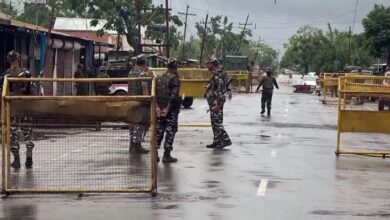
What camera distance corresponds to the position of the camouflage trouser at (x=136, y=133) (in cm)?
1220

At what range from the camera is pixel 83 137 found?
44.6 feet

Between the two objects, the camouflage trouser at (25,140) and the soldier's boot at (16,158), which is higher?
the camouflage trouser at (25,140)

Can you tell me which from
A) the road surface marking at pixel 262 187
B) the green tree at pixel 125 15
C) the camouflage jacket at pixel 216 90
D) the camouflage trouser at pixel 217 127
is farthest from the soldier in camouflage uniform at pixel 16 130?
the green tree at pixel 125 15

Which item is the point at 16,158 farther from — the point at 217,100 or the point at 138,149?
the point at 217,100

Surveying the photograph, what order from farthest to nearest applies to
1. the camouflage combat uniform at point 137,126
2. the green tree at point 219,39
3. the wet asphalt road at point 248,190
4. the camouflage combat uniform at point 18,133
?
the green tree at point 219,39 < the camouflage combat uniform at point 18,133 < the camouflage combat uniform at point 137,126 < the wet asphalt road at point 248,190

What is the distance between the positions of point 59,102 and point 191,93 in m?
13.6

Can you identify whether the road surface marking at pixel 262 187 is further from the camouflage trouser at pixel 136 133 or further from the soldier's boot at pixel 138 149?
the soldier's boot at pixel 138 149

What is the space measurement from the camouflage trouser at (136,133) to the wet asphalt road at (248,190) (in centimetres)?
70

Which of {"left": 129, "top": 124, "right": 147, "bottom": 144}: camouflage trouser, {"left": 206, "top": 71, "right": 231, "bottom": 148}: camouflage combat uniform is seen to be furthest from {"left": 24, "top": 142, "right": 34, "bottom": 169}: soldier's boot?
{"left": 206, "top": 71, "right": 231, "bottom": 148}: camouflage combat uniform

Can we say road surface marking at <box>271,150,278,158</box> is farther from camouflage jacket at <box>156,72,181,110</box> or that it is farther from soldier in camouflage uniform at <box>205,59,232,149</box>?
camouflage jacket at <box>156,72,181,110</box>

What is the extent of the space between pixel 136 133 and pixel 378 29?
48582 millimetres

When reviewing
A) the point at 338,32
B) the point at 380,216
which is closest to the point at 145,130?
the point at 380,216

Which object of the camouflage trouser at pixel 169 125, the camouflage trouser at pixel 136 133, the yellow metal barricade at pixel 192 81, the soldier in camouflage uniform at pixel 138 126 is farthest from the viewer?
the yellow metal barricade at pixel 192 81

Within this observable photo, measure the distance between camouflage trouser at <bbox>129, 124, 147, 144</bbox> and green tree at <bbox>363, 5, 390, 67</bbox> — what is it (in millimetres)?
47614
